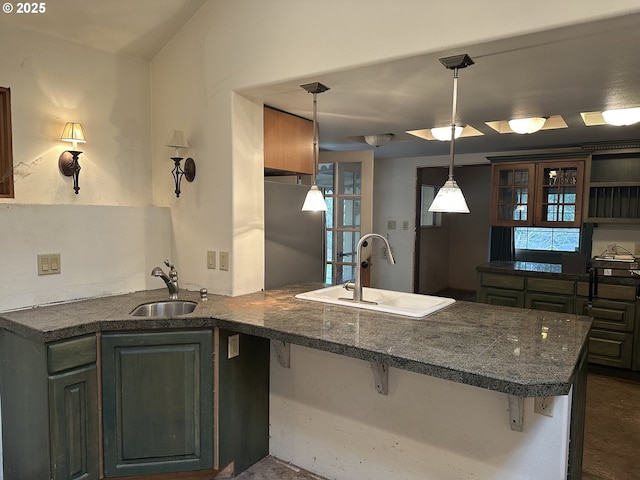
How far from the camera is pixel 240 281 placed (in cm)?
250

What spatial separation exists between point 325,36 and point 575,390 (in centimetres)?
183

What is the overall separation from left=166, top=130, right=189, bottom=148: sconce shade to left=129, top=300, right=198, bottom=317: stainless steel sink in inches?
35.1

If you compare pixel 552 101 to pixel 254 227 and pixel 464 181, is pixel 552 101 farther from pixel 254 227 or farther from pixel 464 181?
pixel 464 181

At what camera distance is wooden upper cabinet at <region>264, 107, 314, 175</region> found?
8.73ft

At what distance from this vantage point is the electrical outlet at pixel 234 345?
7.09 feet

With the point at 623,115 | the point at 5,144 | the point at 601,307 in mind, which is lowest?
the point at 601,307

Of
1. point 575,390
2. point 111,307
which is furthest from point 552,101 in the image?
point 111,307

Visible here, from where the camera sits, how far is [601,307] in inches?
138

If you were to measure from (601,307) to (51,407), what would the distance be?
150 inches

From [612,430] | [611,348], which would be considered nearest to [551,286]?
[611,348]

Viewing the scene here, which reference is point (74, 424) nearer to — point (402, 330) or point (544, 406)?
point (402, 330)

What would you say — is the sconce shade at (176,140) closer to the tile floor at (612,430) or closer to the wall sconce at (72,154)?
the wall sconce at (72,154)

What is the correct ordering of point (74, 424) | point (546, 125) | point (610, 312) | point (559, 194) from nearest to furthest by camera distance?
point (74, 424) → point (546, 125) → point (610, 312) → point (559, 194)

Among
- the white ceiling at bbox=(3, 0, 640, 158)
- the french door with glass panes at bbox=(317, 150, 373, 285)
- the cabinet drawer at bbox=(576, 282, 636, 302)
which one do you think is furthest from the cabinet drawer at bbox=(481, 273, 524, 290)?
the white ceiling at bbox=(3, 0, 640, 158)
